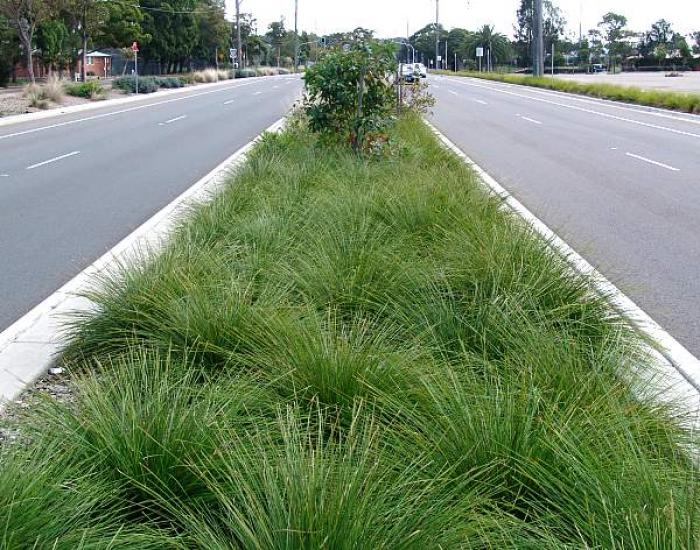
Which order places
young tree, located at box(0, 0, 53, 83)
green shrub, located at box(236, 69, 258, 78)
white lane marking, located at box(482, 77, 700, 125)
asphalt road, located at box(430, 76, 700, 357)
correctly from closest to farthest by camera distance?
asphalt road, located at box(430, 76, 700, 357)
white lane marking, located at box(482, 77, 700, 125)
young tree, located at box(0, 0, 53, 83)
green shrub, located at box(236, 69, 258, 78)

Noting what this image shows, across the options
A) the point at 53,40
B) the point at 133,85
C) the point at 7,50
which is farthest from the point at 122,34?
the point at 133,85

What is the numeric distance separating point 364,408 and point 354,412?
0.39 meters

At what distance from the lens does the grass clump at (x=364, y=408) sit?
278 cm

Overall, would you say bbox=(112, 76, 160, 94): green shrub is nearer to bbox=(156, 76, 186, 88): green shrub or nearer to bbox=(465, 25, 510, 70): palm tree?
bbox=(156, 76, 186, 88): green shrub

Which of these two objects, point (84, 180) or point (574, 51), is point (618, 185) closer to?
point (84, 180)

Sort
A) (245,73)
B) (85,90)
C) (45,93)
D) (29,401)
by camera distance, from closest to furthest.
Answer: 1. (29,401)
2. (45,93)
3. (85,90)
4. (245,73)

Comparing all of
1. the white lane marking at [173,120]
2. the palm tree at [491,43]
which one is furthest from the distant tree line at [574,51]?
the white lane marking at [173,120]

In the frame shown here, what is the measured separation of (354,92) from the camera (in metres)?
13.3

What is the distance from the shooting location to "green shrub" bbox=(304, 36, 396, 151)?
1310 cm

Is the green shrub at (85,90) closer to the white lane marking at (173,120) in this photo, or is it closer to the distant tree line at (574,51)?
the white lane marking at (173,120)

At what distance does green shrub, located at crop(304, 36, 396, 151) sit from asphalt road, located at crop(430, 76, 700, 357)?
2195 mm

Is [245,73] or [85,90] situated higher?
[245,73]

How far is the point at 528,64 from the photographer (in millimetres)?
127312

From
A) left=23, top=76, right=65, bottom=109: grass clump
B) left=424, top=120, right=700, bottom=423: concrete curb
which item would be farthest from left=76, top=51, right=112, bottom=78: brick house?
left=424, top=120, right=700, bottom=423: concrete curb
